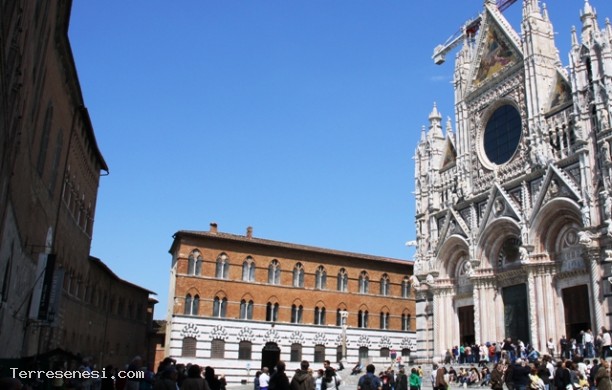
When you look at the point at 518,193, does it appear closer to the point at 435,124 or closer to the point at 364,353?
the point at 435,124

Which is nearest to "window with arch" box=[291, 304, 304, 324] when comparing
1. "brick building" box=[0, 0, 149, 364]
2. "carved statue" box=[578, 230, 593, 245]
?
"brick building" box=[0, 0, 149, 364]

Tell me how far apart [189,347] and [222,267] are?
20.0 ft

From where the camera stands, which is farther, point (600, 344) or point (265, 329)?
point (265, 329)

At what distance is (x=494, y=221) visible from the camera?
3075 cm

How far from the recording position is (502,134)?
32.7 m

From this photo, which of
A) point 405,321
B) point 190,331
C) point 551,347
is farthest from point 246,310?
point 551,347

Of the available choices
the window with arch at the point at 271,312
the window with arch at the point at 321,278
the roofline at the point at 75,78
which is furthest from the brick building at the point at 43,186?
the window with arch at the point at 321,278

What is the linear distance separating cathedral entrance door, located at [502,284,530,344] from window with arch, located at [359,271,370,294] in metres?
19.6

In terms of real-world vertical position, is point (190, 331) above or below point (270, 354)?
above

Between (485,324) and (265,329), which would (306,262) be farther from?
(485,324)

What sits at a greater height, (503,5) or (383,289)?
(503,5)

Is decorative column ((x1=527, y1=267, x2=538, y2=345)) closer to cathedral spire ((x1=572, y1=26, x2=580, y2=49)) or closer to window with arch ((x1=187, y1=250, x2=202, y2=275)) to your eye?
cathedral spire ((x1=572, y1=26, x2=580, y2=49))

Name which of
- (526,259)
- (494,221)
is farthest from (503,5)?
(526,259)

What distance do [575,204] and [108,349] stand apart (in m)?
29.9
